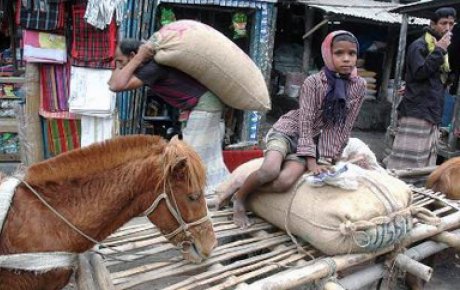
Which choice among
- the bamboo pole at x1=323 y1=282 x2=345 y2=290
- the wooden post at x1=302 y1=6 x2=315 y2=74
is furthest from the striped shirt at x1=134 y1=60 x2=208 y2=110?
the wooden post at x1=302 y1=6 x2=315 y2=74

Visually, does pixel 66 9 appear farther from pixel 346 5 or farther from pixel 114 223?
pixel 346 5

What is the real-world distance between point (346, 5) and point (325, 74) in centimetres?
671

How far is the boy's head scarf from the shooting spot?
310 centimetres

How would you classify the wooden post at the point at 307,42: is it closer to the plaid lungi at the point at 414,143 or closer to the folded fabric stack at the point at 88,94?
the plaid lungi at the point at 414,143

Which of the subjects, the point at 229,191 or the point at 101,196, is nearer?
the point at 101,196

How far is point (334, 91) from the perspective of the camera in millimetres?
3090

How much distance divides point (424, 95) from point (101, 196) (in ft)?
14.1

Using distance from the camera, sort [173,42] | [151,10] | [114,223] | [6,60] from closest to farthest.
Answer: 1. [114,223]
2. [173,42]
3. [151,10]
4. [6,60]

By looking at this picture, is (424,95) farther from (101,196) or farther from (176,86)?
(101,196)

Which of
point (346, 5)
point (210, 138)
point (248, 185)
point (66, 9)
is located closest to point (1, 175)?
point (248, 185)

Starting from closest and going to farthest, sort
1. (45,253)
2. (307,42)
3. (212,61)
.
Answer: (45,253) < (212,61) < (307,42)

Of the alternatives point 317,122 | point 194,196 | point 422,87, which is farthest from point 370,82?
point 194,196

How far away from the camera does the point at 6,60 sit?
6.72 metres

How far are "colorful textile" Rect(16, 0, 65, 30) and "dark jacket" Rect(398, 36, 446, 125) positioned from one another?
423 cm
